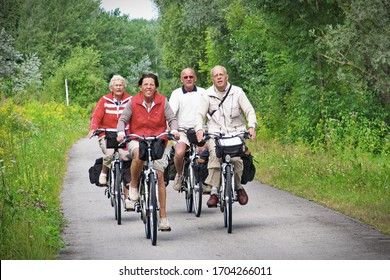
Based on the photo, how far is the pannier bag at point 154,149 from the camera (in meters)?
10.8

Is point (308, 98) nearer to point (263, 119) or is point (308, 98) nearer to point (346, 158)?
point (346, 158)

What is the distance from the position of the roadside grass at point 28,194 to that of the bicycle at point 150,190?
1.04 metres

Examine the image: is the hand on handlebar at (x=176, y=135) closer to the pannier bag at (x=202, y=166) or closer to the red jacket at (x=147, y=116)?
the red jacket at (x=147, y=116)

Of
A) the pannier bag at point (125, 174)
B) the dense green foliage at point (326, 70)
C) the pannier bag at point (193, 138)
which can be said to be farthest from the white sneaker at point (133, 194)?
the dense green foliage at point (326, 70)

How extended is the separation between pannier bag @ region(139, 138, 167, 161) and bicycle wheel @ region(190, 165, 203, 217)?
2105 mm

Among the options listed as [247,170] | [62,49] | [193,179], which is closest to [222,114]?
[247,170]

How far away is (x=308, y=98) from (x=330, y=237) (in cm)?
1183

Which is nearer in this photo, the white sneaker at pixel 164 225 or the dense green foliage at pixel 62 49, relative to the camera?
the white sneaker at pixel 164 225

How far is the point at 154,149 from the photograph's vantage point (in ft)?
35.4

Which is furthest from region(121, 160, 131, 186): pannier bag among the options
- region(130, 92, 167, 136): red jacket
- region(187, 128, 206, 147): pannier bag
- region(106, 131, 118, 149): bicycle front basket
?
region(130, 92, 167, 136): red jacket

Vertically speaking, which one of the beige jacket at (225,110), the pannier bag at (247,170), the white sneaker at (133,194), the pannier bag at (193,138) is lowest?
the white sneaker at (133,194)

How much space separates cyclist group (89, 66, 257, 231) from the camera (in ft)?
36.4

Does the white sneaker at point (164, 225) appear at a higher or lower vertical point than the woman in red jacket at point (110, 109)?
lower
